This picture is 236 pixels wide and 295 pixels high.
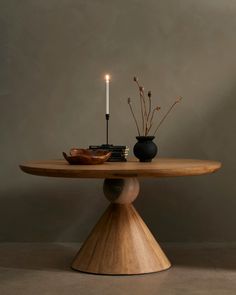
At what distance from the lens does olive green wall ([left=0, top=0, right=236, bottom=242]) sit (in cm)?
333

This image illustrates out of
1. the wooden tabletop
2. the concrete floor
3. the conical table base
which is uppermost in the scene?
the wooden tabletop

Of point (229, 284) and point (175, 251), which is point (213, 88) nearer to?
point (175, 251)

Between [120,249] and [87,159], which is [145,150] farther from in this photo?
[120,249]

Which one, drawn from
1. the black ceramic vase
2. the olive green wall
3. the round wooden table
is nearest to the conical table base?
the round wooden table

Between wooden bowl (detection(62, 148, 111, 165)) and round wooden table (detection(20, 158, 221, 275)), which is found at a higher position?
wooden bowl (detection(62, 148, 111, 165))

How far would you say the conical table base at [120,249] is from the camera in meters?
2.65

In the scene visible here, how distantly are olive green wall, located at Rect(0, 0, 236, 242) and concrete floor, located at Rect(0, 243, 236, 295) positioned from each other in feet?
0.79

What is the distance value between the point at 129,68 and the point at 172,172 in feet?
3.56

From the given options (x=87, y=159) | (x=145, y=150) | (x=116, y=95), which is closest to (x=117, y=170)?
(x=87, y=159)

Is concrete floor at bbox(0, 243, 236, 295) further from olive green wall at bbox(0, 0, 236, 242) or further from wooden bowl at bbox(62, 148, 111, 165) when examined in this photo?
wooden bowl at bbox(62, 148, 111, 165)

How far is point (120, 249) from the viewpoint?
2.66m

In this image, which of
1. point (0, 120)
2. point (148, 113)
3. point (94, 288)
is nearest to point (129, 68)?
point (148, 113)

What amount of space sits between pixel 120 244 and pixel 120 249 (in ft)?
0.07

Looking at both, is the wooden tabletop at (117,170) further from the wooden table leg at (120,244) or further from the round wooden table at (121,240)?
the wooden table leg at (120,244)
